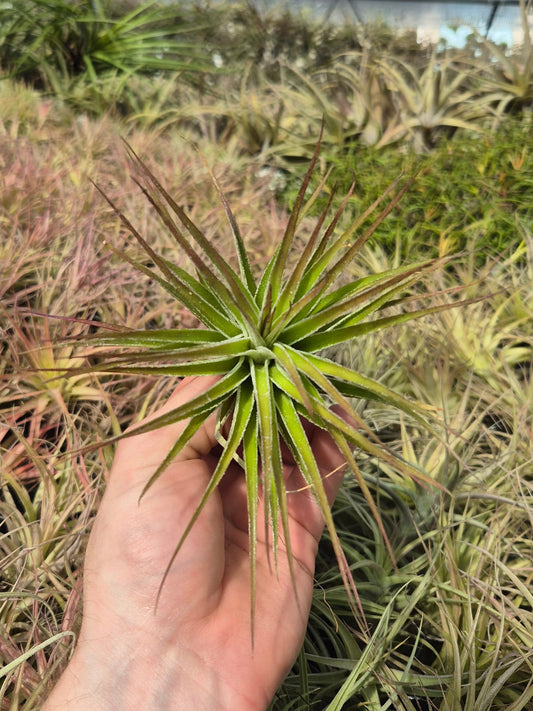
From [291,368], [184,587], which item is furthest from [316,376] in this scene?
[184,587]

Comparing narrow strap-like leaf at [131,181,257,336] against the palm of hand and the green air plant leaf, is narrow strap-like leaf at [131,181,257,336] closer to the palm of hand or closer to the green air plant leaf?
the green air plant leaf

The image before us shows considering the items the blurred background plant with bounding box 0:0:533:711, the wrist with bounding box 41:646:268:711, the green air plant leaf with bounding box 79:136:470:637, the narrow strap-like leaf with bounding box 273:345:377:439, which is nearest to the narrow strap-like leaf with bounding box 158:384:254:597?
the green air plant leaf with bounding box 79:136:470:637

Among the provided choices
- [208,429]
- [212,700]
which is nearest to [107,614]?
[212,700]

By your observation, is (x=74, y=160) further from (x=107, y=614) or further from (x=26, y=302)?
(x=107, y=614)

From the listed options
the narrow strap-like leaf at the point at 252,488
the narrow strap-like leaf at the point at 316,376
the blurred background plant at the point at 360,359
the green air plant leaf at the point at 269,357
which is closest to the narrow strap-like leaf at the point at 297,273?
the green air plant leaf at the point at 269,357

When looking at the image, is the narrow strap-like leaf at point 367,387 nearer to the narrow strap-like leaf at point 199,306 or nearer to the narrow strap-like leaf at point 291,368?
the narrow strap-like leaf at point 291,368

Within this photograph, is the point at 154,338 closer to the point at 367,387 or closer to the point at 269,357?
the point at 269,357
